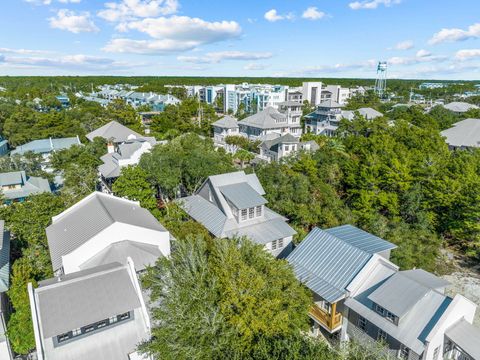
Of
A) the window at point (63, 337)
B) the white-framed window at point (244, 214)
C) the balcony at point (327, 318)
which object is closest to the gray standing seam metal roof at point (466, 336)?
the balcony at point (327, 318)

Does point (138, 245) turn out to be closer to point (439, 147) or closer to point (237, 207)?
point (237, 207)

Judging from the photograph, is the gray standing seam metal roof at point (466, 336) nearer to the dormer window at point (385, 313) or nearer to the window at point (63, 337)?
the dormer window at point (385, 313)

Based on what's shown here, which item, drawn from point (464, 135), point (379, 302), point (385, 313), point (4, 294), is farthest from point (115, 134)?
point (464, 135)

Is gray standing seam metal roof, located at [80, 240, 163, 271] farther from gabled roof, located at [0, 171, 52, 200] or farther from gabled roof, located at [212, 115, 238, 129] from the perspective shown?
gabled roof, located at [212, 115, 238, 129]

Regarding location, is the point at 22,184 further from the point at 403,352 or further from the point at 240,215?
the point at 403,352

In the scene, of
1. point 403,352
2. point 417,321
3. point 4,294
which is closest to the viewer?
point 417,321
